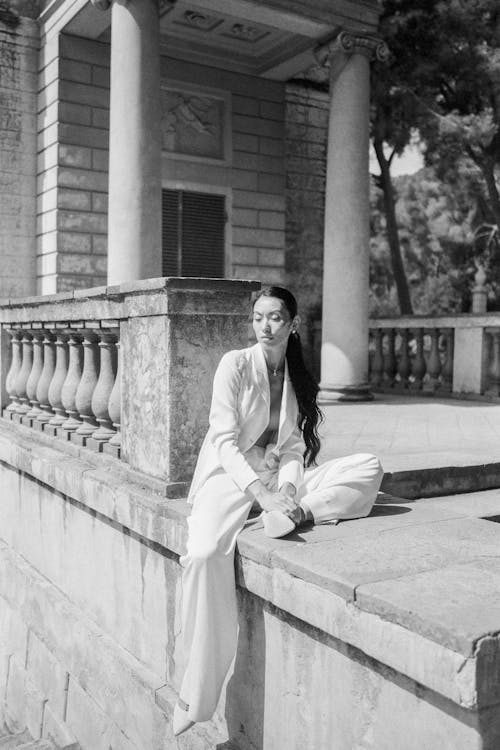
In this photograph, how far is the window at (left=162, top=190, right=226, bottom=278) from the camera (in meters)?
13.3

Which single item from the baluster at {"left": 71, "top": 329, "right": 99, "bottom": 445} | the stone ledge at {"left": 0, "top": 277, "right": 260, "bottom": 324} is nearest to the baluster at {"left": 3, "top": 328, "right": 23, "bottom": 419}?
the baluster at {"left": 71, "top": 329, "right": 99, "bottom": 445}

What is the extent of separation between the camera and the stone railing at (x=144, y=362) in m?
4.07

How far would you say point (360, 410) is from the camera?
914 centimetres

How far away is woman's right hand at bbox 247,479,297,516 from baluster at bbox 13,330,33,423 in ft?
11.7

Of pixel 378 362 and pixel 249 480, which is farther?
pixel 378 362

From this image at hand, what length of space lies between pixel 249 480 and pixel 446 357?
25.9 ft

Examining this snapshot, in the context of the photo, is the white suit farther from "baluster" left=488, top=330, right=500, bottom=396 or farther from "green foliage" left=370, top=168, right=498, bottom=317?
"green foliage" left=370, top=168, right=498, bottom=317

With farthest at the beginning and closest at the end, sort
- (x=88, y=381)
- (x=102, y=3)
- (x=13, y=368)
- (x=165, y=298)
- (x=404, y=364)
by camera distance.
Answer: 1. (x=404, y=364)
2. (x=102, y=3)
3. (x=13, y=368)
4. (x=88, y=381)
5. (x=165, y=298)

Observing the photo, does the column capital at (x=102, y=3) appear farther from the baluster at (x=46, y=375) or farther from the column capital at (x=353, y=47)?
the baluster at (x=46, y=375)

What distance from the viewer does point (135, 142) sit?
376 inches

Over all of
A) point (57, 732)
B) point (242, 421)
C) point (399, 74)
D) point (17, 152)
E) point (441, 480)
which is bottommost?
point (57, 732)

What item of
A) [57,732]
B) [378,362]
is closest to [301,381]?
[57,732]

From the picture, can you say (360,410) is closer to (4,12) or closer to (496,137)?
(4,12)

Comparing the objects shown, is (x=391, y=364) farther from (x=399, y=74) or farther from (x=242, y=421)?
(x=242, y=421)
